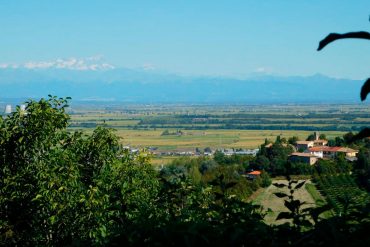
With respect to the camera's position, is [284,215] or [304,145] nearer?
[284,215]

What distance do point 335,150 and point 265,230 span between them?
2097 inches

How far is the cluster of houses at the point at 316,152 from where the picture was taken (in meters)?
48.3

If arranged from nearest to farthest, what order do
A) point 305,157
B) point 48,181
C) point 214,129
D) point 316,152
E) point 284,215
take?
point 284,215 → point 48,181 → point 305,157 → point 316,152 → point 214,129

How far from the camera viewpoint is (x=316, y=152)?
55.7m

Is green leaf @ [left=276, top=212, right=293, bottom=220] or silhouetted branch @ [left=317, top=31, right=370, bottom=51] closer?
silhouetted branch @ [left=317, top=31, right=370, bottom=51]

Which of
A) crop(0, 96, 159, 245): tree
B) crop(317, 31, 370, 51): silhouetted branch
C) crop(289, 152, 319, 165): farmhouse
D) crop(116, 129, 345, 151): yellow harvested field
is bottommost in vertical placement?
crop(116, 129, 345, 151): yellow harvested field

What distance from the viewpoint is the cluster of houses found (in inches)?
1903

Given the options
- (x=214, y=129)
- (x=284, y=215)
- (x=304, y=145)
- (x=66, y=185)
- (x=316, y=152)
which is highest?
(x=284, y=215)

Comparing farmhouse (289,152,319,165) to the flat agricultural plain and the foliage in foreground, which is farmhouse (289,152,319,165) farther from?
the foliage in foreground

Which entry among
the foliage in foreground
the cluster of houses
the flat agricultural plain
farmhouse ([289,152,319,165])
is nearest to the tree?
the foliage in foreground

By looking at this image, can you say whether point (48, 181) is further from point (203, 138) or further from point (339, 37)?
point (203, 138)

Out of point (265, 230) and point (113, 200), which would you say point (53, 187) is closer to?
point (113, 200)

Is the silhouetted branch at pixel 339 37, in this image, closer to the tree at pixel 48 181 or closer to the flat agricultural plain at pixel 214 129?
the tree at pixel 48 181

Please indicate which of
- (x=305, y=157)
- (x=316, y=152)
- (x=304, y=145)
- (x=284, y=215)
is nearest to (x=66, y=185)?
(x=284, y=215)
